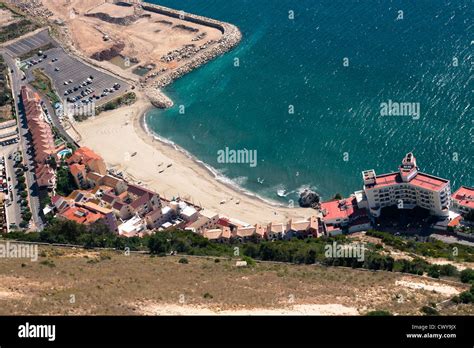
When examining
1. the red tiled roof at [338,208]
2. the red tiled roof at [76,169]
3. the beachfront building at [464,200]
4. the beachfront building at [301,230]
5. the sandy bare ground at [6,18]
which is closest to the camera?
the beachfront building at [464,200]

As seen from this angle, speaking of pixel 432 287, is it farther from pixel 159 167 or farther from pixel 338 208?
pixel 159 167

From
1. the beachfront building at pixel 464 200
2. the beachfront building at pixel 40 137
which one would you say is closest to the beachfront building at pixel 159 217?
the beachfront building at pixel 40 137

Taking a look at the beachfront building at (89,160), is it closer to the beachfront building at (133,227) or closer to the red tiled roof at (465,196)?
the beachfront building at (133,227)

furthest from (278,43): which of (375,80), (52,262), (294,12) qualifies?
(52,262)

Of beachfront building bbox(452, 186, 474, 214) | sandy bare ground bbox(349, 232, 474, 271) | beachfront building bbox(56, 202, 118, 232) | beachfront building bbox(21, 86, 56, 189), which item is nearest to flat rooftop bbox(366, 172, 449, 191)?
beachfront building bbox(452, 186, 474, 214)

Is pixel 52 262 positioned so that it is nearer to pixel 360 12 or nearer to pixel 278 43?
pixel 278 43

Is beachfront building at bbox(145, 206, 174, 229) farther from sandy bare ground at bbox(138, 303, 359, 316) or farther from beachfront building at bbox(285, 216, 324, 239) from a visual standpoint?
sandy bare ground at bbox(138, 303, 359, 316)

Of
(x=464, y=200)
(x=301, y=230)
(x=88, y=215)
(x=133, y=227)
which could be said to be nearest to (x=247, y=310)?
(x=301, y=230)
